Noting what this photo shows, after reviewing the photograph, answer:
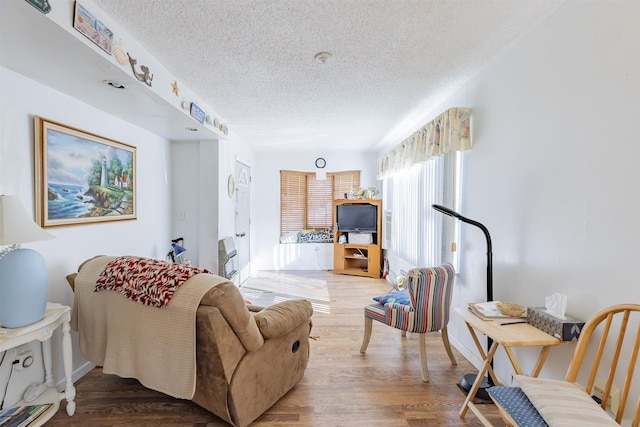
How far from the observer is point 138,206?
2932mm

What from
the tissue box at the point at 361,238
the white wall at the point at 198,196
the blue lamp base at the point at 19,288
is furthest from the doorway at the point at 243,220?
the blue lamp base at the point at 19,288

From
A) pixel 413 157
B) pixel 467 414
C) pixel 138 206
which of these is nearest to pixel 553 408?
pixel 467 414

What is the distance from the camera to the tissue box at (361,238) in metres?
5.33

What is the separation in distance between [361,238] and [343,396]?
355cm

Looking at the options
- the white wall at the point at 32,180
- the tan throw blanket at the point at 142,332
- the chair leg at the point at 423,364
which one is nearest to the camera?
the tan throw blanket at the point at 142,332

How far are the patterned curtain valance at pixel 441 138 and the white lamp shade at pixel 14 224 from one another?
2.90 metres

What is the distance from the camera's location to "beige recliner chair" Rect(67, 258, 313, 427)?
146 cm

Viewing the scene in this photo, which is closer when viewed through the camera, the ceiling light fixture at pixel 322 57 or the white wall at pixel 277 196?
the ceiling light fixture at pixel 322 57

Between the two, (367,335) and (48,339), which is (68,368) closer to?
(48,339)

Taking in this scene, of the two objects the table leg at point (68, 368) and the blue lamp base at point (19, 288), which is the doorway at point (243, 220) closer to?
the table leg at point (68, 368)

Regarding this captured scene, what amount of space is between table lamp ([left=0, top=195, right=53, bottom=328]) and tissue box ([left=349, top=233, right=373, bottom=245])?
4.42 metres

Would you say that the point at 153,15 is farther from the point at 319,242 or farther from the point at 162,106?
the point at 319,242

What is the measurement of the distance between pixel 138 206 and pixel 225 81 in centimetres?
161

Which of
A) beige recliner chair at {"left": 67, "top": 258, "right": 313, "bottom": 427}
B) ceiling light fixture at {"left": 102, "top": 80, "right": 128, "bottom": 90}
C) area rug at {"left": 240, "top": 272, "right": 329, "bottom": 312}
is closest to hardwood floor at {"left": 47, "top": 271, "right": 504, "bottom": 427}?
beige recliner chair at {"left": 67, "top": 258, "right": 313, "bottom": 427}
